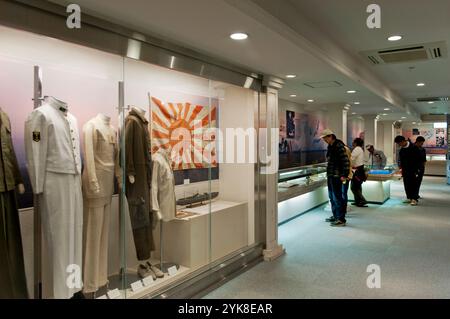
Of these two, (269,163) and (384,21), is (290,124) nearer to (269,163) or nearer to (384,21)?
(269,163)

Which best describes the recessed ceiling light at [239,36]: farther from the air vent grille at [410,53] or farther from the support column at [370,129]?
the support column at [370,129]

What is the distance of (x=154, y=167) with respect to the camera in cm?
328

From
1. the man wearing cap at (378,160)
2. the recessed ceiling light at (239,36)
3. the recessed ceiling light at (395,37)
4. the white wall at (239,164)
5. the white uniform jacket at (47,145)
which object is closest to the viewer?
the white uniform jacket at (47,145)

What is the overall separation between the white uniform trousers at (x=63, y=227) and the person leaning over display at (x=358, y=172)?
594 centimetres

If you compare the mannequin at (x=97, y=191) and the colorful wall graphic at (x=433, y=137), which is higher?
the colorful wall graphic at (x=433, y=137)

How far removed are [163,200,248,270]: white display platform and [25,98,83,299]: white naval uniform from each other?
→ 1165 mm

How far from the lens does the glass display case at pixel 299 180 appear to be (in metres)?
6.24

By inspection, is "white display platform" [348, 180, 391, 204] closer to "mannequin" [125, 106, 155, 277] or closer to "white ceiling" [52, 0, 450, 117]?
"white ceiling" [52, 0, 450, 117]

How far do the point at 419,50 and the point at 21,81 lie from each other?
4.39 meters

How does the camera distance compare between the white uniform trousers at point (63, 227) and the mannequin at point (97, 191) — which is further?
the mannequin at point (97, 191)

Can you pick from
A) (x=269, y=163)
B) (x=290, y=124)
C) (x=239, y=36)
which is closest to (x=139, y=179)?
(x=239, y=36)

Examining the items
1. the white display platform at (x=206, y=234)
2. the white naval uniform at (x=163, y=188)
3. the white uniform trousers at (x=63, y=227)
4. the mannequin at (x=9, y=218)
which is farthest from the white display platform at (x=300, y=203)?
the mannequin at (x=9, y=218)

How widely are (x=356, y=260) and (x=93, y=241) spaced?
10.1 feet

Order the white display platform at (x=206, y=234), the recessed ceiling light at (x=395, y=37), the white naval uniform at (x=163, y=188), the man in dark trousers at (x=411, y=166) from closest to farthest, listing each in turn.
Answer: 1. the white naval uniform at (x=163, y=188)
2. the white display platform at (x=206, y=234)
3. the recessed ceiling light at (x=395, y=37)
4. the man in dark trousers at (x=411, y=166)
